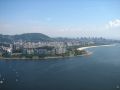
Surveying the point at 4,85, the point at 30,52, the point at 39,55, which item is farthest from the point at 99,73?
the point at 30,52

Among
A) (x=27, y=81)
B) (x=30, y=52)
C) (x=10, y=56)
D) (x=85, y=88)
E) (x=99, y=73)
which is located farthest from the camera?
(x=30, y=52)

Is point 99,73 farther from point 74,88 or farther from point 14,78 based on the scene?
point 14,78

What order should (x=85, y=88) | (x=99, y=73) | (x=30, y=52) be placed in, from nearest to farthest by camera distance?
1. (x=85, y=88)
2. (x=99, y=73)
3. (x=30, y=52)

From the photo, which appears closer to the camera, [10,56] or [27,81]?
[27,81]

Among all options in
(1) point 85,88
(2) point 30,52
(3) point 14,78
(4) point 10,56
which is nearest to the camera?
(1) point 85,88

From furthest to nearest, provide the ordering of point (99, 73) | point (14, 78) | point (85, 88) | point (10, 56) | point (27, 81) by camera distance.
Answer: point (10, 56) < point (99, 73) < point (14, 78) < point (27, 81) < point (85, 88)

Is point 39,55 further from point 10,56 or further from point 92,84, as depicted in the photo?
point 92,84

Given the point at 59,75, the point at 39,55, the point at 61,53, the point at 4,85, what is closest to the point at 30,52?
the point at 39,55

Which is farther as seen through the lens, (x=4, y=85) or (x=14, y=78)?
(x=14, y=78)
